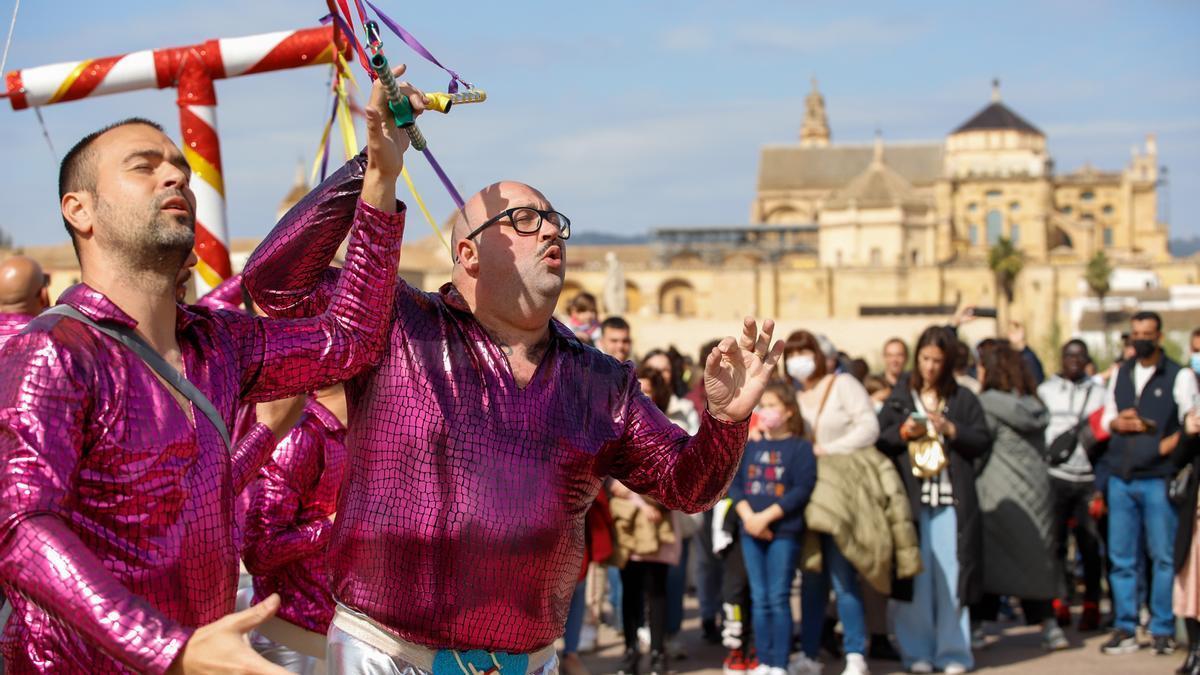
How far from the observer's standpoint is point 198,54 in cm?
625

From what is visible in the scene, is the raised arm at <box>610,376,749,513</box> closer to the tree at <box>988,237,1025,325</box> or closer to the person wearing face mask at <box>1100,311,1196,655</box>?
the person wearing face mask at <box>1100,311,1196,655</box>

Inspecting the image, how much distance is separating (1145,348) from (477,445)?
741cm

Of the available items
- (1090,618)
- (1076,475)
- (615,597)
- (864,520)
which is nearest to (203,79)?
(864,520)

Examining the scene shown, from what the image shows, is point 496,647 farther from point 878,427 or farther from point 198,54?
point 878,427

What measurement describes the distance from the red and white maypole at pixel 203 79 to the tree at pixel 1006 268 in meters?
83.8

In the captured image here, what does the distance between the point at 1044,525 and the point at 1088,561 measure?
111 centimetres

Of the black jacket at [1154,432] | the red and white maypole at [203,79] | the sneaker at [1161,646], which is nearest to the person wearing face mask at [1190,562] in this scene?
the sneaker at [1161,646]

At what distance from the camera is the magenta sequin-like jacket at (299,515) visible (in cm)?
452

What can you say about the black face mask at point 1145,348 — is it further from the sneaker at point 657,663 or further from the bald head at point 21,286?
the bald head at point 21,286

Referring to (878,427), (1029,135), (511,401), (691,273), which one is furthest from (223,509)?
(1029,135)

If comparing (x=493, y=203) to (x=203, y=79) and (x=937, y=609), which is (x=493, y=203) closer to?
(x=203, y=79)

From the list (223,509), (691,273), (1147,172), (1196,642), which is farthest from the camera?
(1147,172)

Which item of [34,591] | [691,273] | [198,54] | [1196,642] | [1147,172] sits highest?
[1147,172]

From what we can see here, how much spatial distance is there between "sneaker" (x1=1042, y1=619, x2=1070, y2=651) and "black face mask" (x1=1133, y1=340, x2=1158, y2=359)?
6.00 ft
